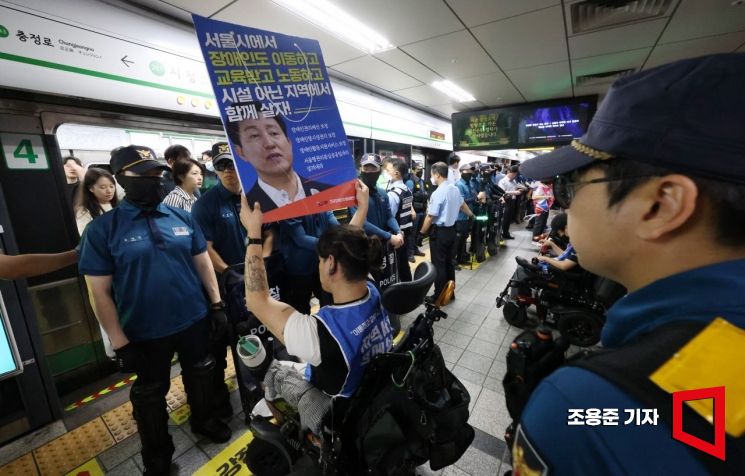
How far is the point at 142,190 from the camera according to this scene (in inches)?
68.0

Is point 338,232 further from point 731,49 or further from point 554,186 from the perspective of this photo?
point 731,49

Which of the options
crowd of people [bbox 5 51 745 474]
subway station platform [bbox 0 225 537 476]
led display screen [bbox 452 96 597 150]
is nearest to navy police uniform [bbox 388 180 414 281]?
crowd of people [bbox 5 51 745 474]

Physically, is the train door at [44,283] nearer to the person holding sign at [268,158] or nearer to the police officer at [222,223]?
the police officer at [222,223]

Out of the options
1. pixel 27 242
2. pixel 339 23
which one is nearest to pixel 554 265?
pixel 339 23

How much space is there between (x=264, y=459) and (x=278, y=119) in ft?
5.92

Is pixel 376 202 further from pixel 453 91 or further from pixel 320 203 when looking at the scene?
pixel 453 91

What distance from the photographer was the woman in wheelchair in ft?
4.00

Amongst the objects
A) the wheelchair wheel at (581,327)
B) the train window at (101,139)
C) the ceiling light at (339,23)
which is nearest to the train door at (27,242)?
the train window at (101,139)

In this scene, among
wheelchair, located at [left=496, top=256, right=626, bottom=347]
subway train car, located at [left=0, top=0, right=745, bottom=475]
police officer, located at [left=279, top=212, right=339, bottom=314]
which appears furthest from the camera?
wheelchair, located at [left=496, top=256, right=626, bottom=347]

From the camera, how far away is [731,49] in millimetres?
4098

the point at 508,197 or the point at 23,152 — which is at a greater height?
the point at 23,152

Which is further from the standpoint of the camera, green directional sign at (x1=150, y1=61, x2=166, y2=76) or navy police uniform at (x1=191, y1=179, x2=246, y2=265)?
green directional sign at (x1=150, y1=61, x2=166, y2=76)

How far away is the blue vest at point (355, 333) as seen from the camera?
122cm

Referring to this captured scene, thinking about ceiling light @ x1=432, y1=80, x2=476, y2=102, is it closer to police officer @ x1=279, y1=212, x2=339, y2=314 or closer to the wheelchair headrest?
police officer @ x1=279, y1=212, x2=339, y2=314
